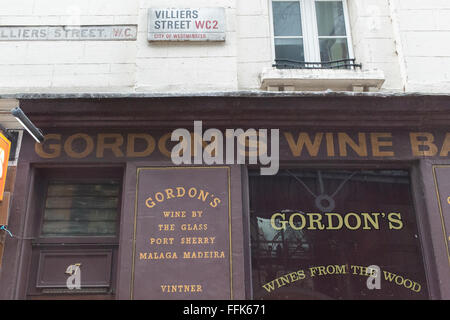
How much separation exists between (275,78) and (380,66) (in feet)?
4.90

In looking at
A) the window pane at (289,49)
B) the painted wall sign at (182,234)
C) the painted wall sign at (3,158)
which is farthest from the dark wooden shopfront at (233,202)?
the window pane at (289,49)

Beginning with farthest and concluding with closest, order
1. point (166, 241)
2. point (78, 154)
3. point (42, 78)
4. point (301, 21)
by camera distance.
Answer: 1. point (301, 21)
2. point (42, 78)
3. point (78, 154)
4. point (166, 241)

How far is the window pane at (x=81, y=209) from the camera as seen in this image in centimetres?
568

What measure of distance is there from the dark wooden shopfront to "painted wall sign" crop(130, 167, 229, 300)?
0.01m

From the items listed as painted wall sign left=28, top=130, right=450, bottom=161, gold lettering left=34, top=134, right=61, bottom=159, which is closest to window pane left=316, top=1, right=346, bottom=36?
painted wall sign left=28, top=130, right=450, bottom=161

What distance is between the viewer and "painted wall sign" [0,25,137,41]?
6297 mm

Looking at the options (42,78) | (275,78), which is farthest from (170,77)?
(42,78)

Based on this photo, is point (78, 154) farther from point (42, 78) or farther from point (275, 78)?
point (275, 78)

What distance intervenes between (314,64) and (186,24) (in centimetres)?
183

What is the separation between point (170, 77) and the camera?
235 inches

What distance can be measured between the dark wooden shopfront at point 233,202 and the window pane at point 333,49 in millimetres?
1058

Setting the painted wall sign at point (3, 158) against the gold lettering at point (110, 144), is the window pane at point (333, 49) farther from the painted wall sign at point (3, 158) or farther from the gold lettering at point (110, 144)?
the painted wall sign at point (3, 158)

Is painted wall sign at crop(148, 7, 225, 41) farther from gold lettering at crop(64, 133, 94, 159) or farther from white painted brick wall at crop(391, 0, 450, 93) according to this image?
white painted brick wall at crop(391, 0, 450, 93)

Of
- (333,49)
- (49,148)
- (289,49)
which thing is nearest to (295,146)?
(289,49)
